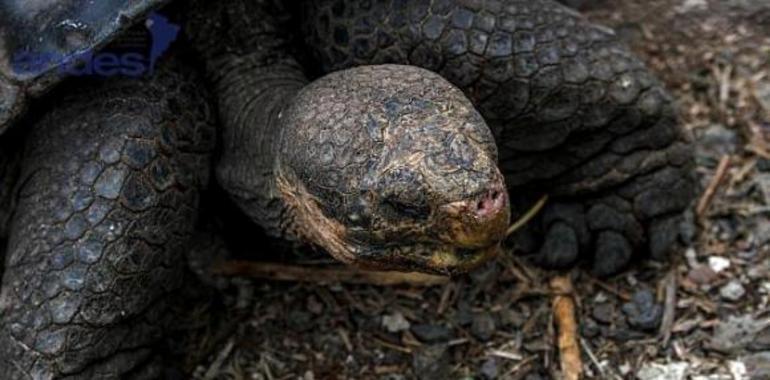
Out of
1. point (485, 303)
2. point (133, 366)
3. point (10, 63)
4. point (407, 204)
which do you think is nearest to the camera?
point (407, 204)

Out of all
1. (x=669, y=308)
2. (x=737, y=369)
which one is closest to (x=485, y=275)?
(x=669, y=308)

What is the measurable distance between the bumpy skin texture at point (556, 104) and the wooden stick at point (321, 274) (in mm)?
368

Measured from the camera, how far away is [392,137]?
2.61 m

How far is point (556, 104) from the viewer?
3.51 meters

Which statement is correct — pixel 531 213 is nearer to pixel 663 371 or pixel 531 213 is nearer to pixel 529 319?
pixel 529 319

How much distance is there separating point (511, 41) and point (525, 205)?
63 centimetres

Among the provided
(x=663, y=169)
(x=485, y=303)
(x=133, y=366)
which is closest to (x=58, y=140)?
(x=133, y=366)

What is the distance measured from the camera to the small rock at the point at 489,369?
3422 millimetres

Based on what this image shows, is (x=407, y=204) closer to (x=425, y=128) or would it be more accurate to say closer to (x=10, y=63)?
(x=425, y=128)

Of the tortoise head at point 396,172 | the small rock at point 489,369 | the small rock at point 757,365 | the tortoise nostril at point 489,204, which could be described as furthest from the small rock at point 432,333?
the tortoise nostril at point 489,204

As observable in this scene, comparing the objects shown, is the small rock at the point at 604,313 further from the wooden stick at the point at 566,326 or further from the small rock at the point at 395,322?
the small rock at the point at 395,322

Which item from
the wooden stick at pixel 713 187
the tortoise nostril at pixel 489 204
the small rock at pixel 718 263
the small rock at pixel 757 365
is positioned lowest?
the small rock at pixel 757 365

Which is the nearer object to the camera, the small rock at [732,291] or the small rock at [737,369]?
the small rock at [737,369]

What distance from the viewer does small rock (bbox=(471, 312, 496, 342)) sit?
11.6ft
